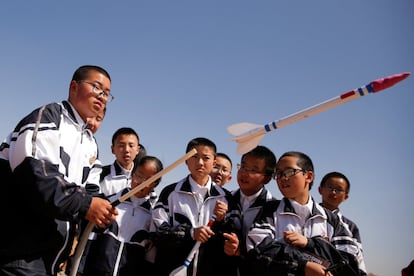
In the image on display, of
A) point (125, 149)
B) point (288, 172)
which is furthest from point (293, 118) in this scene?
point (125, 149)

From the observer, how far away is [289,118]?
4.10 meters

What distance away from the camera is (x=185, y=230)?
438 cm

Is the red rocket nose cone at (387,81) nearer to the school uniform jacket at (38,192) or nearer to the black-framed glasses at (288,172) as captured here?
the black-framed glasses at (288,172)

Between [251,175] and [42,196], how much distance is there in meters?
2.78

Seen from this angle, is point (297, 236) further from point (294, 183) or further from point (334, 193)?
point (334, 193)

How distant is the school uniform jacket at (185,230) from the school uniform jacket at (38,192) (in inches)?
61.0

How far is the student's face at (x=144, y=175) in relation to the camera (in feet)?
17.3

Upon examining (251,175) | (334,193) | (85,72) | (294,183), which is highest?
(85,72)

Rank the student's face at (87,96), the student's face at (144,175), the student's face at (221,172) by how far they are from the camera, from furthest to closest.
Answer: the student's face at (221,172) < the student's face at (144,175) < the student's face at (87,96)

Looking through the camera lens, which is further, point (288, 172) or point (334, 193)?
point (334, 193)

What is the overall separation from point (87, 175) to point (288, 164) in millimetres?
2328

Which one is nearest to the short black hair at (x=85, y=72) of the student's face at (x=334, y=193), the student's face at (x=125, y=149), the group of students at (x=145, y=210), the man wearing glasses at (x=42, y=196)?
the group of students at (x=145, y=210)

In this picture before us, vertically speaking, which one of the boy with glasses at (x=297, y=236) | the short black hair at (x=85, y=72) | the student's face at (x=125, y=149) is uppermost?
the short black hair at (x=85, y=72)

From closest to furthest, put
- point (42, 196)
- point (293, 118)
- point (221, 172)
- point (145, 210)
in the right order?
1. point (42, 196)
2. point (293, 118)
3. point (145, 210)
4. point (221, 172)
